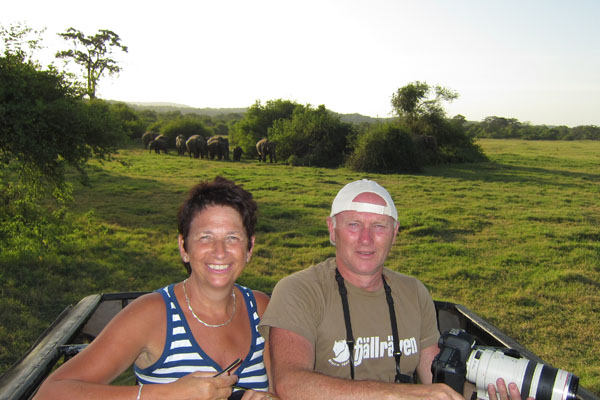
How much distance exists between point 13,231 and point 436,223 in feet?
26.5

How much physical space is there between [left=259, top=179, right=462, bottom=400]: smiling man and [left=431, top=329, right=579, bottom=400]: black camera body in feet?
1.00

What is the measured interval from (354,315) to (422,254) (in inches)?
255

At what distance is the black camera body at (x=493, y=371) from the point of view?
6.75 ft

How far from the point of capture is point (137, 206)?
40.8 ft

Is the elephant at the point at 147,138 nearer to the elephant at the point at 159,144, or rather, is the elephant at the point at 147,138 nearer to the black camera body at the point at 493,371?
Answer: the elephant at the point at 159,144

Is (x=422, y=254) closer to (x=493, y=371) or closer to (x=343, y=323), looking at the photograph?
(x=343, y=323)

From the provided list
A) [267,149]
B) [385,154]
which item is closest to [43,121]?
[385,154]

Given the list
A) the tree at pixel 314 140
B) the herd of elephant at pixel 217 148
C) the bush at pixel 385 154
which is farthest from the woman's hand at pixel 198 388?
the herd of elephant at pixel 217 148

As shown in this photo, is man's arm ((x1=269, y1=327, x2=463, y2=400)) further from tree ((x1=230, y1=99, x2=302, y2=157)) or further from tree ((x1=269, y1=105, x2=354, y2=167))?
tree ((x1=230, y1=99, x2=302, y2=157))

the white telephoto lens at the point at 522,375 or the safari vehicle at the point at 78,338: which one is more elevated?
the white telephoto lens at the point at 522,375

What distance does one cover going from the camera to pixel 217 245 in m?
2.34

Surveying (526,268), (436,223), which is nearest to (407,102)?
(436,223)

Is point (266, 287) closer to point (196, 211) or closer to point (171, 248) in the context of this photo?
point (171, 248)

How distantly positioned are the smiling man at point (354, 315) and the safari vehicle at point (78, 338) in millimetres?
619
